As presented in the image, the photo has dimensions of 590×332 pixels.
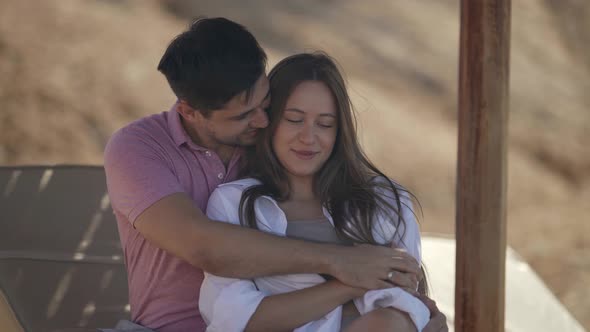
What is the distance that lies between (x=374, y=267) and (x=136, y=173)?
2.52ft

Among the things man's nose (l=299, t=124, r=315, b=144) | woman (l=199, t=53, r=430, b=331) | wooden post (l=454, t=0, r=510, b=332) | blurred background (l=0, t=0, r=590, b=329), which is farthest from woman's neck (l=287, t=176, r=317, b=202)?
blurred background (l=0, t=0, r=590, b=329)

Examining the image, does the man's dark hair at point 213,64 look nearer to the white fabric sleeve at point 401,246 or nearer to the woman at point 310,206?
the woman at point 310,206

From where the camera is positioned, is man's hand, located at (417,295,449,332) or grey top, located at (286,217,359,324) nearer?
man's hand, located at (417,295,449,332)

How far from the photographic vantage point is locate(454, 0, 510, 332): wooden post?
3.00m

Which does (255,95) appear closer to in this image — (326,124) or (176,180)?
(326,124)

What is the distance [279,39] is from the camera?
9.51m

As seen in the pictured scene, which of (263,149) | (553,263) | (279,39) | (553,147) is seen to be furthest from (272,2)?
(263,149)

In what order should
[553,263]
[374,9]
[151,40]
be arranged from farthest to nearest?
[374,9] → [151,40] → [553,263]

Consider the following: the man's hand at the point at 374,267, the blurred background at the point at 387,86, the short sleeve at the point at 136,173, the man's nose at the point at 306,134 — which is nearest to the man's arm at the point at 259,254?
the man's hand at the point at 374,267

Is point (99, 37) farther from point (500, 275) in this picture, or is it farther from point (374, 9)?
point (500, 275)

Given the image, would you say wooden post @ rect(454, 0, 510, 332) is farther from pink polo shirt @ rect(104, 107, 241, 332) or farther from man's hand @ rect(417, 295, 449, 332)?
pink polo shirt @ rect(104, 107, 241, 332)

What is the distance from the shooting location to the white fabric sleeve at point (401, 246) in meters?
2.77

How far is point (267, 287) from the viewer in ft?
9.50

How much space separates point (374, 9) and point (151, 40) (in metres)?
2.88
